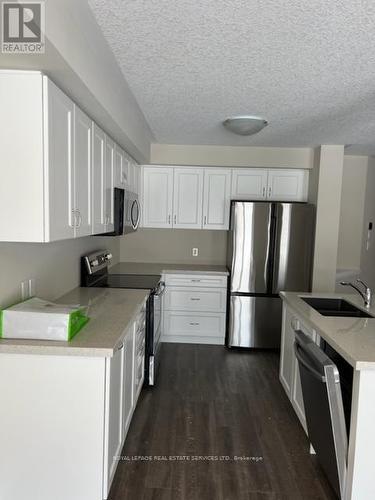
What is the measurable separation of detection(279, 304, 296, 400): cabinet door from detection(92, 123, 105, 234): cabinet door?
162 centimetres

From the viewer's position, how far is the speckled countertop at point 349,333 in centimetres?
166

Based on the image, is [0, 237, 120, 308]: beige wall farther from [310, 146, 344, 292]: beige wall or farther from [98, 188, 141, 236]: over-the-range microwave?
[310, 146, 344, 292]: beige wall

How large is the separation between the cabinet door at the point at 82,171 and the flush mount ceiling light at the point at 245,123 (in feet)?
4.38

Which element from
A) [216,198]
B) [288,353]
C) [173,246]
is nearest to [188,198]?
[216,198]

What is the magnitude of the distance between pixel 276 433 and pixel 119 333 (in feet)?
4.78

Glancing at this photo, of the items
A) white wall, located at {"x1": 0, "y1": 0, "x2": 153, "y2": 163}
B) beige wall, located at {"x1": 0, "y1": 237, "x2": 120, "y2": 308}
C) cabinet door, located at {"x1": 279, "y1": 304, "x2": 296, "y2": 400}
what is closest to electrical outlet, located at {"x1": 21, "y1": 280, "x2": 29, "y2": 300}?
beige wall, located at {"x1": 0, "y1": 237, "x2": 120, "y2": 308}

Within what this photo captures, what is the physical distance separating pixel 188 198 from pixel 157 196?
385 mm

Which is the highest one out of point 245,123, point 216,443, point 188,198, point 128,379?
point 245,123

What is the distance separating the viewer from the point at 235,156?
165 inches

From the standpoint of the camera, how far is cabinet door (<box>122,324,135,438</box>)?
2159 mm

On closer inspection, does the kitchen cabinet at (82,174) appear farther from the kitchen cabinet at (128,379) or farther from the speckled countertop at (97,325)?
the kitchen cabinet at (128,379)

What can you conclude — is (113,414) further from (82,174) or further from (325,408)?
(82,174)

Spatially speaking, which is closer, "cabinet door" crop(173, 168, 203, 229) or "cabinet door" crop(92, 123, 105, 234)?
"cabinet door" crop(92, 123, 105, 234)

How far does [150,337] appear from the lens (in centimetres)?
305
